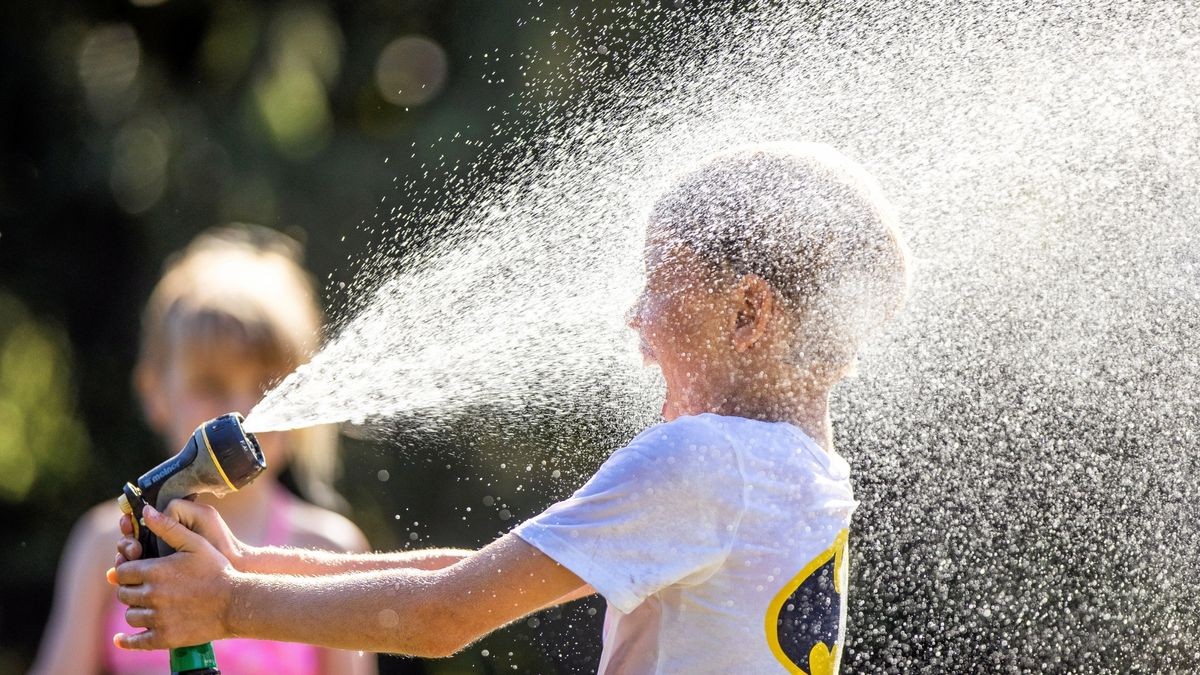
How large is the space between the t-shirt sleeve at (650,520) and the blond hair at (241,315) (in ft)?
4.22

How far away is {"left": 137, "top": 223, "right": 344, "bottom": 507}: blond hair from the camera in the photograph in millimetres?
2812

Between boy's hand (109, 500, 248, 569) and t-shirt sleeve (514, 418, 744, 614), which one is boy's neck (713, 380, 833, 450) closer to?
t-shirt sleeve (514, 418, 744, 614)

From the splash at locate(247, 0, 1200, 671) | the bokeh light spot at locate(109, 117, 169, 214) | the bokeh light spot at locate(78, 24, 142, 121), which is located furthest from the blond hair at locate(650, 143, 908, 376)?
the bokeh light spot at locate(78, 24, 142, 121)

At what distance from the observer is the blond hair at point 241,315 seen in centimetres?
281

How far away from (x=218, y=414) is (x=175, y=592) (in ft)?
3.69

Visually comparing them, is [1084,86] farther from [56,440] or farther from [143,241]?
[56,440]

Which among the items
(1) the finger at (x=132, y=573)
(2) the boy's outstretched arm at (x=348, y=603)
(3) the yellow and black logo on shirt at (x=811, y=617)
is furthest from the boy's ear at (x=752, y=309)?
(1) the finger at (x=132, y=573)

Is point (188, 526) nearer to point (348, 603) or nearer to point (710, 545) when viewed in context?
point (348, 603)

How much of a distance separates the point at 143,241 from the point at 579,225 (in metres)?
3.05

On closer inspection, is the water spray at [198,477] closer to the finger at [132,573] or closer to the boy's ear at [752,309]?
the finger at [132,573]

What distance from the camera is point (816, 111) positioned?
3166mm

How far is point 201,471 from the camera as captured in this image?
173 centimetres

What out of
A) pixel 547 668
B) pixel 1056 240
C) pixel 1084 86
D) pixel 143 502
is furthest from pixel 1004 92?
pixel 547 668

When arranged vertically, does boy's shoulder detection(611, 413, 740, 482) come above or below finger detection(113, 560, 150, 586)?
below
